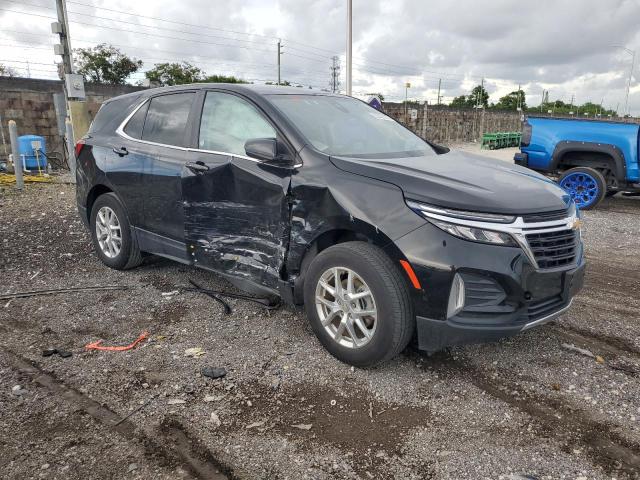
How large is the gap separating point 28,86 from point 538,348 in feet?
51.3

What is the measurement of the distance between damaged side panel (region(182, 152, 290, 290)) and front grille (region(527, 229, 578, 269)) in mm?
1592

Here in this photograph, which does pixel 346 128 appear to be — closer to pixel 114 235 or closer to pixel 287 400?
pixel 287 400

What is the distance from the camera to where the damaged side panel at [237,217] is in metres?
3.63

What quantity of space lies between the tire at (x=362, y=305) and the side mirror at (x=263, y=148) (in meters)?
0.77

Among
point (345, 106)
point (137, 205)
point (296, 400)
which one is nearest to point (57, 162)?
point (137, 205)

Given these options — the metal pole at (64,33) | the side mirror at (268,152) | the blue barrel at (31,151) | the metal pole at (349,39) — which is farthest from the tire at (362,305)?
the metal pole at (349,39)

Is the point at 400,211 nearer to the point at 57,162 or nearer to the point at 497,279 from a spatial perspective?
the point at 497,279

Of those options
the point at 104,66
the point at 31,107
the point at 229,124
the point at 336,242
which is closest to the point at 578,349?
the point at 336,242

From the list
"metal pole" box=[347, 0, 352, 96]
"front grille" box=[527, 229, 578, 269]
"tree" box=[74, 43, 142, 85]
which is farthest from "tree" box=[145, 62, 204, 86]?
"front grille" box=[527, 229, 578, 269]

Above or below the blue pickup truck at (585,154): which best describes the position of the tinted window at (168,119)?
above

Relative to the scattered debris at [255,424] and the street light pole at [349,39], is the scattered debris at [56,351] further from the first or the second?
the street light pole at [349,39]

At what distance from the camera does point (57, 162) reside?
1508 centimetres

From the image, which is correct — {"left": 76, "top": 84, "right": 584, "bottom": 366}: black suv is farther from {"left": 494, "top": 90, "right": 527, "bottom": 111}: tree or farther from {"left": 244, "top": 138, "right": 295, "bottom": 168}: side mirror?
{"left": 494, "top": 90, "right": 527, "bottom": 111}: tree

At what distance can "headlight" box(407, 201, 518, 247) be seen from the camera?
2.90m
